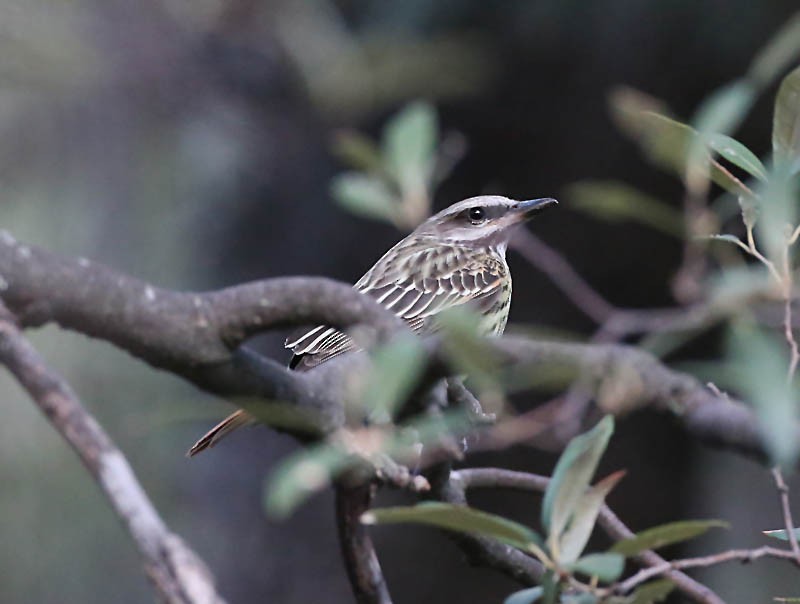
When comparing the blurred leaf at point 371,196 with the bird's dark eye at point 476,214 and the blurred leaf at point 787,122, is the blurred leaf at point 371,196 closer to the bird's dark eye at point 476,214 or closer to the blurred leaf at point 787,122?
the blurred leaf at point 787,122

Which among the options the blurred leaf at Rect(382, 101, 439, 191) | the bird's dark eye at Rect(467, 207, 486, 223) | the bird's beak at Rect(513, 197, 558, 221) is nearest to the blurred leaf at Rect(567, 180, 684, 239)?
the blurred leaf at Rect(382, 101, 439, 191)

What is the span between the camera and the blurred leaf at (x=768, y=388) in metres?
1.13

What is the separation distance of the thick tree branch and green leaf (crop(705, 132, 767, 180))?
0.90 meters

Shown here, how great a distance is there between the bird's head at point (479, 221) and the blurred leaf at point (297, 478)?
2755 millimetres

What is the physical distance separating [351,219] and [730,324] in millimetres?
4994

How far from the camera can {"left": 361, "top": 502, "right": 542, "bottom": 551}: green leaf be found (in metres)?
1.43

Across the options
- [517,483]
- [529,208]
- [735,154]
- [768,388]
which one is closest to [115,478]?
[768,388]

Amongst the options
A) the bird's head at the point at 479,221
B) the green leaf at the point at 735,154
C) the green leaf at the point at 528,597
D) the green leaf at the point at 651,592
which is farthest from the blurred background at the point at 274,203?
the green leaf at the point at 651,592

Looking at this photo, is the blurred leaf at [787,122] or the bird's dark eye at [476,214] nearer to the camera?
the blurred leaf at [787,122]

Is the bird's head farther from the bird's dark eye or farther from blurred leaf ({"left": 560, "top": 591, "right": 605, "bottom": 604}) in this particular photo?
blurred leaf ({"left": 560, "top": 591, "right": 605, "bottom": 604})

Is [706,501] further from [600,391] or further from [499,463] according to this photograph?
[600,391]

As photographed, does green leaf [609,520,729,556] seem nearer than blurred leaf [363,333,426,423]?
No

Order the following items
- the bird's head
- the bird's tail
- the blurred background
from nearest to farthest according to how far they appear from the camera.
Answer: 1. the bird's tail
2. the bird's head
3. the blurred background

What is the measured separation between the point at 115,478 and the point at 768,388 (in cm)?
68
